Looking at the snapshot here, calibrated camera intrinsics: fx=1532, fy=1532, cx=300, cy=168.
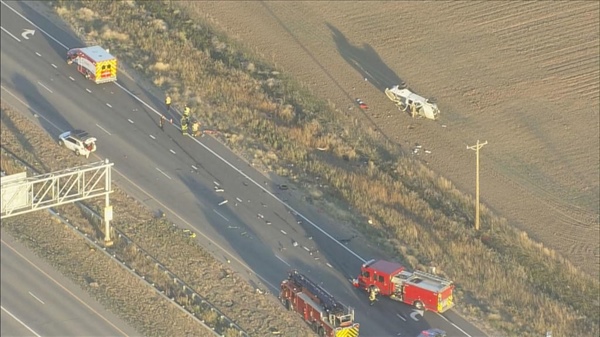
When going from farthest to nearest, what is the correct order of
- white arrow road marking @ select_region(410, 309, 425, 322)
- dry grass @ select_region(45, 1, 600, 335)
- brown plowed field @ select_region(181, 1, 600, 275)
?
brown plowed field @ select_region(181, 1, 600, 275), dry grass @ select_region(45, 1, 600, 335), white arrow road marking @ select_region(410, 309, 425, 322)

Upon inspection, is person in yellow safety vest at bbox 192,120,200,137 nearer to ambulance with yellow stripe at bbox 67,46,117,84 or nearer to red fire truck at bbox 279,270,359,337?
ambulance with yellow stripe at bbox 67,46,117,84

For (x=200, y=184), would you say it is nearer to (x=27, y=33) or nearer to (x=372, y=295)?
(x=372, y=295)

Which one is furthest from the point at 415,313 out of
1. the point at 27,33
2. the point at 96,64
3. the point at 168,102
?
the point at 27,33

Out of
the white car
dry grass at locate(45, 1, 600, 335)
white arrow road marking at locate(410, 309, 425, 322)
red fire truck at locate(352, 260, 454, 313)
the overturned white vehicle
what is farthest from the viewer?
the overturned white vehicle

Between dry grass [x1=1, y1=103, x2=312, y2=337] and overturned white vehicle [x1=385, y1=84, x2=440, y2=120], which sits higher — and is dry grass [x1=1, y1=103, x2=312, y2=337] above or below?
below

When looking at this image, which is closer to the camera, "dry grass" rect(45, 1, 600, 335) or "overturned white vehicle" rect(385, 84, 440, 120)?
"dry grass" rect(45, 1, 600, 335)

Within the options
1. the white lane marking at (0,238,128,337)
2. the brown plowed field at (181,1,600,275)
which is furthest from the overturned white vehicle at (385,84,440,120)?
the white lane marking at (0,238,128,337)

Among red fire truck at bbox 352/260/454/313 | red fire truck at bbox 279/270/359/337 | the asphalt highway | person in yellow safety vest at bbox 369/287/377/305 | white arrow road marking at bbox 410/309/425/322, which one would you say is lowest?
red fire truck at bbox 279/270/359/337
